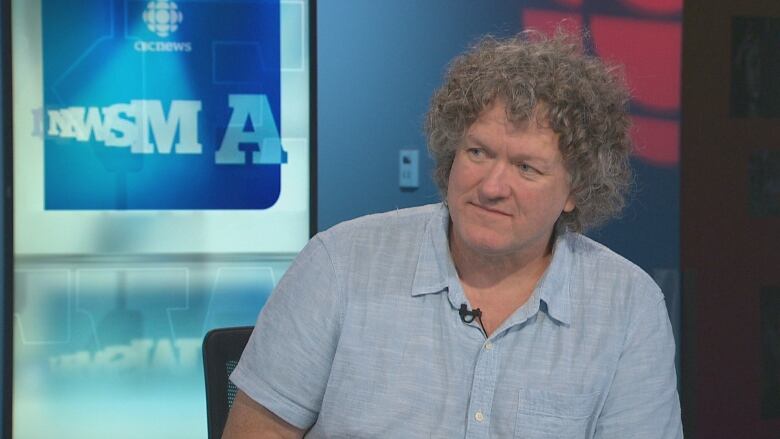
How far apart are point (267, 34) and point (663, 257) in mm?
1690

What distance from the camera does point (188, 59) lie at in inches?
139

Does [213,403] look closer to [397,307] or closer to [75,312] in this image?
[397,307]

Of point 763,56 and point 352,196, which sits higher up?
point 763,56

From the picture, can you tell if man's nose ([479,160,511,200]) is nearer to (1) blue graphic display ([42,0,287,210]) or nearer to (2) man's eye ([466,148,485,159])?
(2) man's eye ([466,148,485,159])

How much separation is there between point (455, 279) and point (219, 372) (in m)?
0.55

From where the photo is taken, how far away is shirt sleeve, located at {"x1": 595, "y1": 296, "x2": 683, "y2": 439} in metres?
1.40

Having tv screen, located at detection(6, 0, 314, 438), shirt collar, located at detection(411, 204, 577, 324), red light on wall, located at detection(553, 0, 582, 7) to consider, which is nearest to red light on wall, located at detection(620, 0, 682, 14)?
red light on wall, located at detection(553, 0, 582, 7)

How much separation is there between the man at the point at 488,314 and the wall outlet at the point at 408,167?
6.77 ft

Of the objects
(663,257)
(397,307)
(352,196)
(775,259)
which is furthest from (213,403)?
(775,259)

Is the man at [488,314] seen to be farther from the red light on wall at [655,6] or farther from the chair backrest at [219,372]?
the red light on wall at [655,6]

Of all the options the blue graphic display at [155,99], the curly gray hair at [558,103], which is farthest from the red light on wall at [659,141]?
the curly gray hair at [558,103]

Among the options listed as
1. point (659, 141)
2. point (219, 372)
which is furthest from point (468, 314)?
point (659, 141)

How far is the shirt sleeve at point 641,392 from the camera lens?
1.40 metres

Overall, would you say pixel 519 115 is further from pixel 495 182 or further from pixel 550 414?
pixel 550 414
